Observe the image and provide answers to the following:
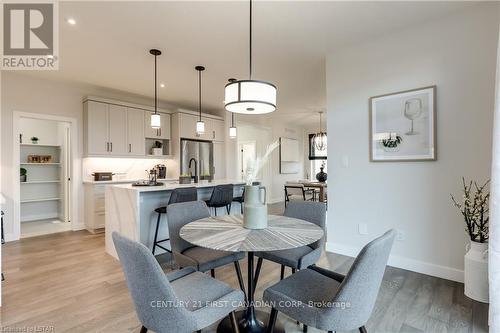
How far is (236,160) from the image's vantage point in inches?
266

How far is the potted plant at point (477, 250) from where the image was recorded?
7.00 feet

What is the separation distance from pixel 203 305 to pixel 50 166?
6.32 metres

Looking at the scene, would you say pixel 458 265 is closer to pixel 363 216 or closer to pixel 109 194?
pixel 363 216

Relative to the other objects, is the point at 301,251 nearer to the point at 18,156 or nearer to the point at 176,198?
the point at 176,198

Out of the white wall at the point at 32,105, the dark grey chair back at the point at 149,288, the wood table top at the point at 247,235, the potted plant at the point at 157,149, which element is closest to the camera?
the dark grey chair back at the point at 149,288

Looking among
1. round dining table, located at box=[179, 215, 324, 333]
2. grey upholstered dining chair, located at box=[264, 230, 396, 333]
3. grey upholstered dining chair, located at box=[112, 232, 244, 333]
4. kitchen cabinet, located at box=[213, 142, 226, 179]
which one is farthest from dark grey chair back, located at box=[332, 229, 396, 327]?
kitchen cabinet, located at box=[213, 142, 226, 179]

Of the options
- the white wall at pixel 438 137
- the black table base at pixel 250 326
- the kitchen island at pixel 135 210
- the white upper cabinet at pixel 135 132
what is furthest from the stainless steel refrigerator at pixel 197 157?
the black table base at pixel 250 326

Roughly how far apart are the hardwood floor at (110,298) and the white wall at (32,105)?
141 cm

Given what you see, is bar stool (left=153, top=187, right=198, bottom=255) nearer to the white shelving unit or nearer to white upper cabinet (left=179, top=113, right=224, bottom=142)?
white upper cabinet (left=179, top=113, right=224, bottom=142)

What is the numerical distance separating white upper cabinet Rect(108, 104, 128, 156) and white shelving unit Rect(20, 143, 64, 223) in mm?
1878

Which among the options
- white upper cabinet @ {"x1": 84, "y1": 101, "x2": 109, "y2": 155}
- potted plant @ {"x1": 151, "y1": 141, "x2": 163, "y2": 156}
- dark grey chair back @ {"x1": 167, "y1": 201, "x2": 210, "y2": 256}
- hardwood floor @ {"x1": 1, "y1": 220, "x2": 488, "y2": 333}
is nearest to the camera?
hardwood floor @ {"x1": 1, "y1": 220, "x2": 488, "y2": 333}

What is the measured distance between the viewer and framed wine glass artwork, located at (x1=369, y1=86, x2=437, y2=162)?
2.69m

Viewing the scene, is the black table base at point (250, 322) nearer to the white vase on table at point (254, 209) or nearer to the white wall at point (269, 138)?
the white vase on table at point (254, 209)

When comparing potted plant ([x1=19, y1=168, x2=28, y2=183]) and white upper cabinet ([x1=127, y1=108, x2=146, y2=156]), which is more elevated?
white upper cabinet ([x1=127, y1=108, x2=146, y2=156])
